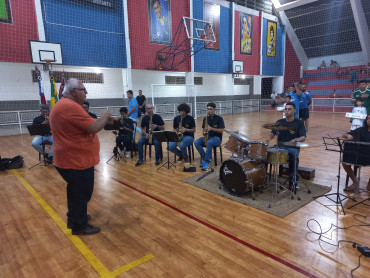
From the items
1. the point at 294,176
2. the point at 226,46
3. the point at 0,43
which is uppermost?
the point at 226,46

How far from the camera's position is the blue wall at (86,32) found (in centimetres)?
1121

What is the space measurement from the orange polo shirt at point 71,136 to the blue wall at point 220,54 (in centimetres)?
1447

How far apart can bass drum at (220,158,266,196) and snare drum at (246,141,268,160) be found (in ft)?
0.37

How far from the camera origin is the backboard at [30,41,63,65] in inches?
416

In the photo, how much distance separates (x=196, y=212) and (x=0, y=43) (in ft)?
37.9

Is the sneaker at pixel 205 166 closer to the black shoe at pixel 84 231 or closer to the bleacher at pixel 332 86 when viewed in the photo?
the black shoe at pixel 84 231

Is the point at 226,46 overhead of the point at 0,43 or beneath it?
overhead

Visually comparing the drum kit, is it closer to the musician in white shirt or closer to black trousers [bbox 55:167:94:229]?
black trousers [bbox 55:167:94:229]

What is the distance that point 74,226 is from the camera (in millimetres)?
3064

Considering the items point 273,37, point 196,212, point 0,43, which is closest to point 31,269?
point 196,212

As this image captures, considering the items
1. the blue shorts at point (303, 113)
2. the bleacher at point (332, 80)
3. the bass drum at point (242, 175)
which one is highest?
the bleacher at point (332, 80)

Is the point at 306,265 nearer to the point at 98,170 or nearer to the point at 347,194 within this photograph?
the point at 347,194

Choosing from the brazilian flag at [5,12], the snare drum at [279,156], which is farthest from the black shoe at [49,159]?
the brazilian flag at [5,12]

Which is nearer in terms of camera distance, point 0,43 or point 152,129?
point 152,129
